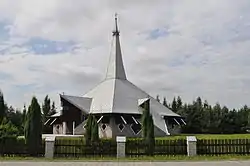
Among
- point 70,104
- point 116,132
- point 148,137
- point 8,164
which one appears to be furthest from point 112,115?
point 8,164

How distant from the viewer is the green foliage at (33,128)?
20672 mm

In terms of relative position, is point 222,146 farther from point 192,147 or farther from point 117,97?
point 117,97

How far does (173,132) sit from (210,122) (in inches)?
706

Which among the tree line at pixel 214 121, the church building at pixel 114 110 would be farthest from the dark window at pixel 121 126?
the tree line at pixel 214 121

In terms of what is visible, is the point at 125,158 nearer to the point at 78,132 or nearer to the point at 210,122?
the point at 78,132

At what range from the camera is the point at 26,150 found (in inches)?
810

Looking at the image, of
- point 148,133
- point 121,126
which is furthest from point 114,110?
point 148,133

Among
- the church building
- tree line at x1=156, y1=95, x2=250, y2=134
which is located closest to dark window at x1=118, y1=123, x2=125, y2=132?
the church building

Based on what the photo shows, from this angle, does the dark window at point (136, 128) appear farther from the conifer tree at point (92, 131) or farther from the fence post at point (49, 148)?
the fence post at point (49, 148)

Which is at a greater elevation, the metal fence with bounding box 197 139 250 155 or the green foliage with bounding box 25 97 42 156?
the green foliage with bounding box 25 97 42 156

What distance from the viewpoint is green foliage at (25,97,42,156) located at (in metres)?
20.7

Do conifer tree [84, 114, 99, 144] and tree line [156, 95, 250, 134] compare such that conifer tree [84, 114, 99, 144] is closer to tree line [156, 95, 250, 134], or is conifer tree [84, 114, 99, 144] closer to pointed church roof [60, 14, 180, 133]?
pointed church roof [60, 14, 180, 133]

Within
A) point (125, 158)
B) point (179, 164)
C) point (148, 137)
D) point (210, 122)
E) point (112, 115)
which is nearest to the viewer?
point (179, 164)

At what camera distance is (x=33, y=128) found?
21.4 m
